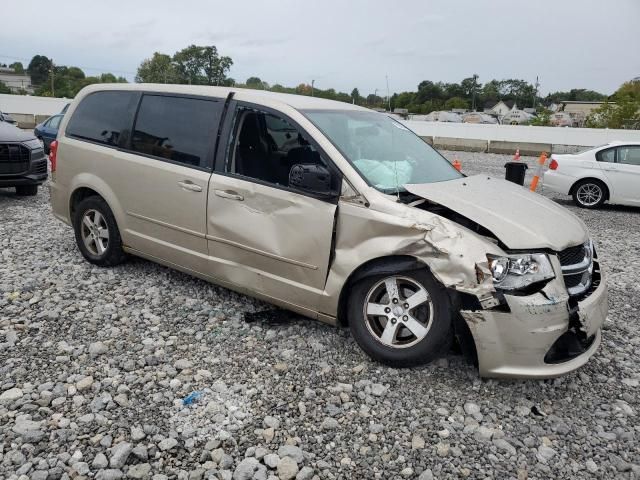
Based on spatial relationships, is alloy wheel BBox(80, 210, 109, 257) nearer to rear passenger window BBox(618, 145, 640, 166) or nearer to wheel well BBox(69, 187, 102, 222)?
wheel well BBox(69, 187, 102, 222)

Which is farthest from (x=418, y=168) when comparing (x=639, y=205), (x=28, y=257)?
(x=639, y=205)

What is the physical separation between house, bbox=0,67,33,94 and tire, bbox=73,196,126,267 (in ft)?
297

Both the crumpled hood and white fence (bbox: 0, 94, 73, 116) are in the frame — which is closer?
the crumpled hood

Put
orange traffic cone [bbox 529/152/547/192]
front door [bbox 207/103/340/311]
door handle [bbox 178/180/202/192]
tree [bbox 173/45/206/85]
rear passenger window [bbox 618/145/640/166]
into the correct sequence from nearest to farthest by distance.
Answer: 1. front door [bbox 207/103/340/311]
2. door handle [bbox 178/180/202/192]
3. orange traffic cone [bbox 529/152/547/192]
4. rear passenger window [bbox 618/145/640/166]
5. tree [bbox 173/45/206/85]

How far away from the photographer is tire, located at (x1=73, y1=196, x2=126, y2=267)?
4977 millimetres

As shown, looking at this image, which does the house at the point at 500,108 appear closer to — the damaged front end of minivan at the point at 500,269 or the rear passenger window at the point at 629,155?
the rear passenger window at the point at 629,155

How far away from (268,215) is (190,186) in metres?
0.82

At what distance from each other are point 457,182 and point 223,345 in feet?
7.16

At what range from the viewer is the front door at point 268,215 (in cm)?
362

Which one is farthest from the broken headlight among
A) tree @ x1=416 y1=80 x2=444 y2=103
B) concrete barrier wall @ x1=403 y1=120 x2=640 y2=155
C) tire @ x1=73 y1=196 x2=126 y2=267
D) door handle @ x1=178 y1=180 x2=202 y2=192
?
tree @ x1=416 y1=80 x2=444 y2=103

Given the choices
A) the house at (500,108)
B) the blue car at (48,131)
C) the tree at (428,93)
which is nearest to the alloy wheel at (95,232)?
the blue car at (48,131)

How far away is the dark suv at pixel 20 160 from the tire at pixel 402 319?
7179mm

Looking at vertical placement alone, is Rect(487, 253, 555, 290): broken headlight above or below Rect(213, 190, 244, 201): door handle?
below

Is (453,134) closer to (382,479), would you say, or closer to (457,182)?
(457,182)
